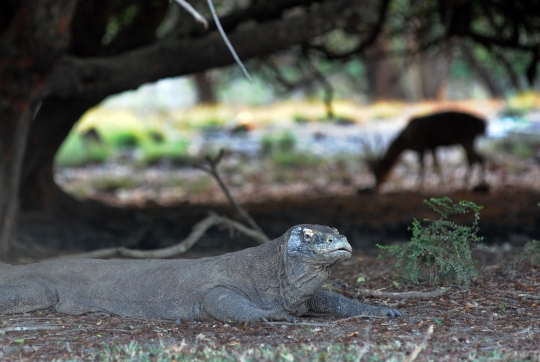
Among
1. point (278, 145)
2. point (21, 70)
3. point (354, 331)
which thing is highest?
point (21, 70)

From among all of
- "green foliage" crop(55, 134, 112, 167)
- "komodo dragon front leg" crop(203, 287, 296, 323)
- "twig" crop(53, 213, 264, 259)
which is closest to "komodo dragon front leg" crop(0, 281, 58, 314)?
"twig" crop(53, 213, 264, 259)

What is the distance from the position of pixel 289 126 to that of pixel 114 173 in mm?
7234

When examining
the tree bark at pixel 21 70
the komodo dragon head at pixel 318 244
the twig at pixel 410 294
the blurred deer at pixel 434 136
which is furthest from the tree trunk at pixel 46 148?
the blurred deer at pixel 434 136

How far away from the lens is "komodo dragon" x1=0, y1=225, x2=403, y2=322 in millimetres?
4223

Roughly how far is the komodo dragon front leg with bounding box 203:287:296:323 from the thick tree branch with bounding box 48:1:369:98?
11.6 ft

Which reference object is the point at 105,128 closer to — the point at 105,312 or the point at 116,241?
the point at 116,241

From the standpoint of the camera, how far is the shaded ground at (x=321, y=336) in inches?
141

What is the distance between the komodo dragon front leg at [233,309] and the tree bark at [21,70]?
2.75 m

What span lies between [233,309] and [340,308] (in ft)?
2.30

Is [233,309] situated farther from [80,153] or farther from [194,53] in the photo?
[80,153]

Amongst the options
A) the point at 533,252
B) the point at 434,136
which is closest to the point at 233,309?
the point at 533,252

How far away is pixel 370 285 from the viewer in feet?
17.4

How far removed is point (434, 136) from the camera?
13.8m

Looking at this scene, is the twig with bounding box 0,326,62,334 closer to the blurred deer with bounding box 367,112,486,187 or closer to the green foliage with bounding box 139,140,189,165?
the blurred deer with bounding box 367,112,486,187
